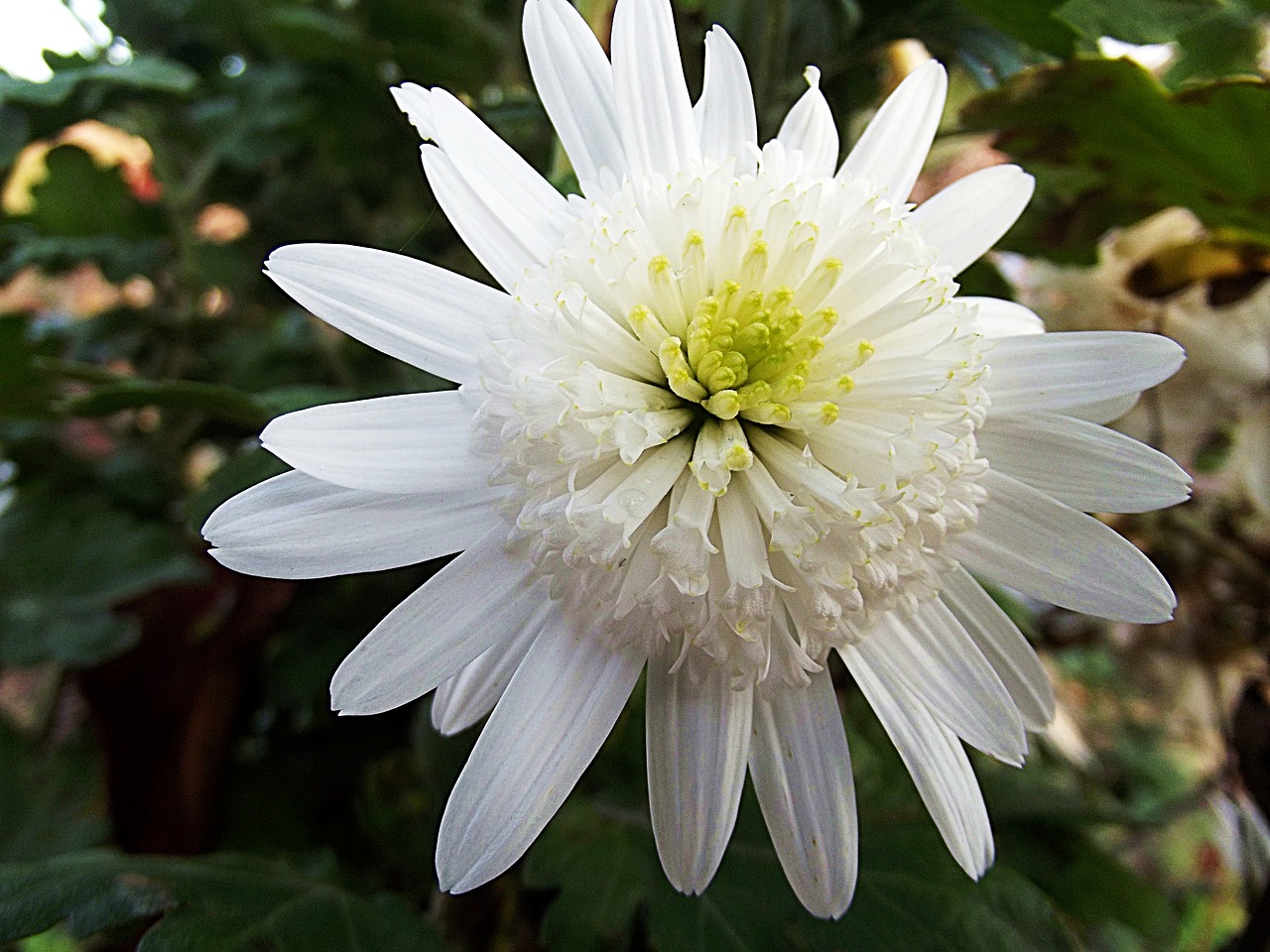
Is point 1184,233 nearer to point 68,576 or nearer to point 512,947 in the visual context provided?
point 512,947

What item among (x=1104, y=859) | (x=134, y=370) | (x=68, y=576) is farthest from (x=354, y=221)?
(x=1104, y=859)

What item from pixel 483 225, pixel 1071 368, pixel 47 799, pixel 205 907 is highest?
pixel 483 225

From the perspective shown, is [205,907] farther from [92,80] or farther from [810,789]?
[92,80]

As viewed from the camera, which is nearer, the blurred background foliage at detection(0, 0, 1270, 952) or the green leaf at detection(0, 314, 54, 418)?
the blurred background foliage at detection(0, 0, 1270, 952)

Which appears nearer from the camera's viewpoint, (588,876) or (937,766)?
(937,766)

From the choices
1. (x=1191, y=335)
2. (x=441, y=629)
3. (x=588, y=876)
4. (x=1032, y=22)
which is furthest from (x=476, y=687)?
(x=1191, y=335)

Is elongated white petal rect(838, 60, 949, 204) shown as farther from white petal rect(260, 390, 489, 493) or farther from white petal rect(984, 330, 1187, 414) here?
white petal rect(260, 390, 489, 493)

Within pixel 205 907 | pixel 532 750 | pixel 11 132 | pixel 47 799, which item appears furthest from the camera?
pixel 47 799

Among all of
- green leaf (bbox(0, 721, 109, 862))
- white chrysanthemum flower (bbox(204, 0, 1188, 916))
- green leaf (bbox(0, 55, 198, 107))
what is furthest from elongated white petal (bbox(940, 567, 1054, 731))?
green leaf (bbox(0, 721, 109, 862))
